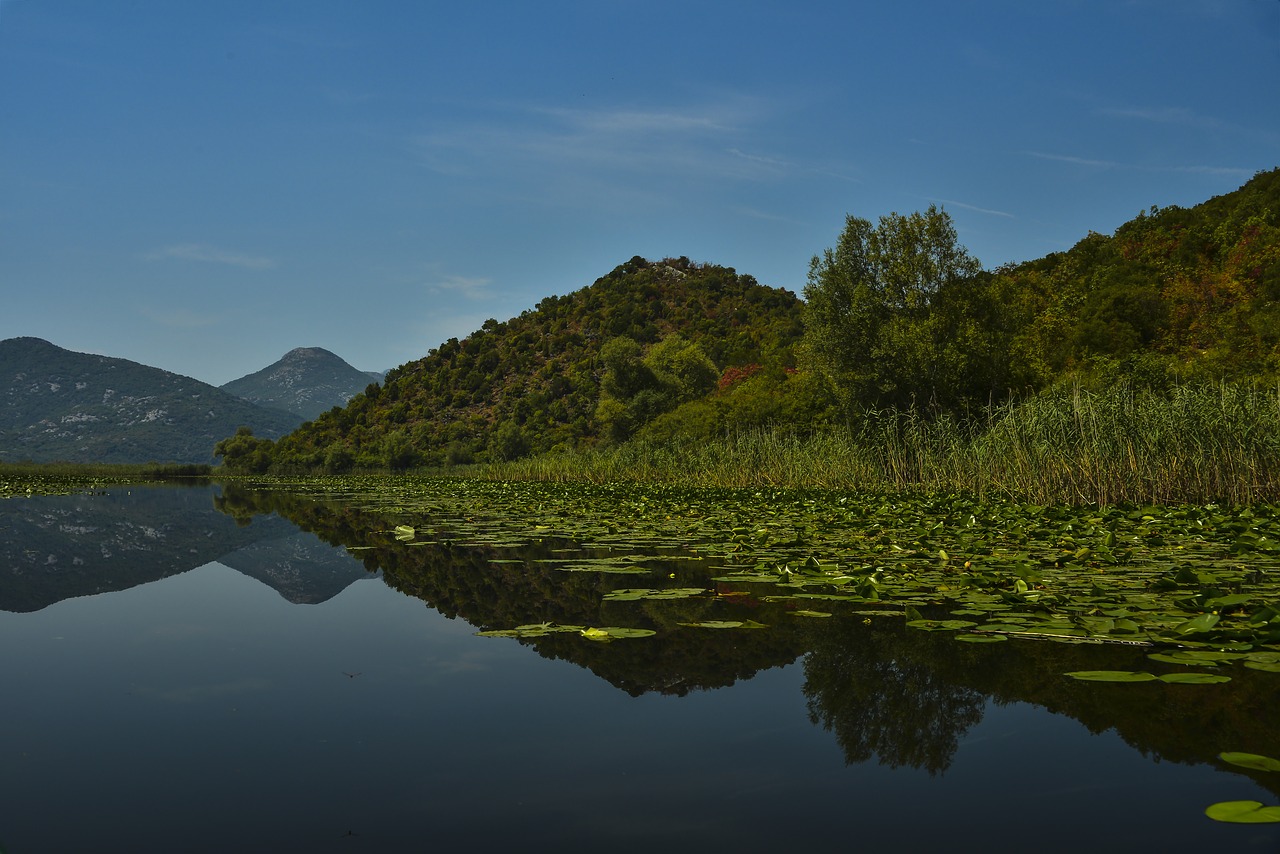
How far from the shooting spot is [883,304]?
3394 cm

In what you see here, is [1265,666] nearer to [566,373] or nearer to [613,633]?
[613,633]

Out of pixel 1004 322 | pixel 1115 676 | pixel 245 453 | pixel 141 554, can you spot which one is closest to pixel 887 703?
pixel 1115 676

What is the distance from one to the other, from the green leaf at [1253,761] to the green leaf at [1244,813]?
0.55 m

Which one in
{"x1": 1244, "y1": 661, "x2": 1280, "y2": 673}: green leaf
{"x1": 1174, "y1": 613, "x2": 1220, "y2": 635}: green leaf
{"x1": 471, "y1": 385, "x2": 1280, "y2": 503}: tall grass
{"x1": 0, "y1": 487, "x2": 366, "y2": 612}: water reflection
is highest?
{"x1": 471, "y1": 385, "x2": 1280, "y2": 503}: tall grass

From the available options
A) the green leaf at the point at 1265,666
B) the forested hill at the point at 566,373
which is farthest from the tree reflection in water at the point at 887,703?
the forested hill at the point at 566,373

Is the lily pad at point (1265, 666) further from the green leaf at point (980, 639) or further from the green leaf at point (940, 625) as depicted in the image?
the green leaf at point (940, 625)

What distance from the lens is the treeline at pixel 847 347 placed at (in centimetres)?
3328

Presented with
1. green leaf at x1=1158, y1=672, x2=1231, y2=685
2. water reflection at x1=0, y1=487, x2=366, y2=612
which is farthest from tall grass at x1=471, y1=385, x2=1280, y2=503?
water reflection at x1=0, y1=487, x2=366, y2=612

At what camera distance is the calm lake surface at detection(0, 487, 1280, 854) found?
310 cm

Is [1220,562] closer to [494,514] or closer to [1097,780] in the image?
[1097,780]

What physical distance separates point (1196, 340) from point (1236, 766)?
56604mm

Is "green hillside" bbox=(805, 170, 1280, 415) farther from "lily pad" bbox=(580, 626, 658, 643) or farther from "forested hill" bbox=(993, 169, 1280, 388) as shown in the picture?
"lily pad" bbox=(580, 626, 658, 643)

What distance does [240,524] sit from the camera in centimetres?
2072

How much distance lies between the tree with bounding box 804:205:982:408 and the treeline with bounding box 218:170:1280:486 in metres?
0.07
